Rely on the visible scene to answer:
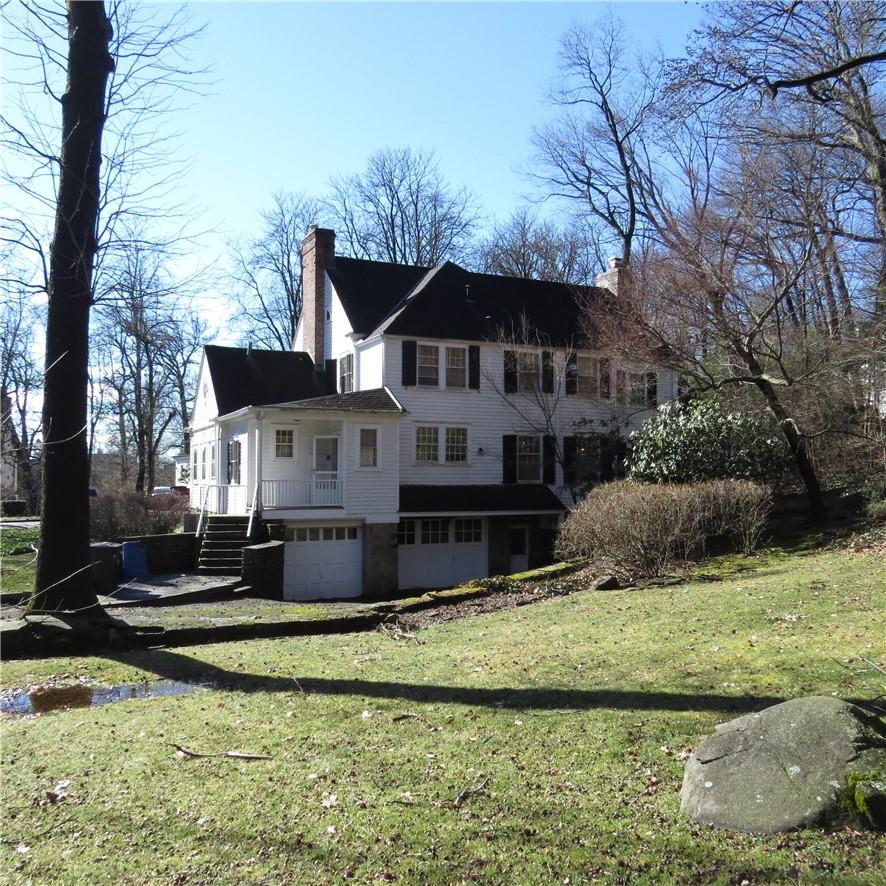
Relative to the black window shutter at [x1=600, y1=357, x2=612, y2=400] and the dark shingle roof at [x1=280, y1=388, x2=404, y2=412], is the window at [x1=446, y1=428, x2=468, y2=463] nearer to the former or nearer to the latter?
the dark shingle roof at [x1=280, y1=388, x2=404, y2=412]

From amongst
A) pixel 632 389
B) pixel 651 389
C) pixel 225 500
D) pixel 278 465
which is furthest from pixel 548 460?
pixel 225 500

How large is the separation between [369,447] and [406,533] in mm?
3390

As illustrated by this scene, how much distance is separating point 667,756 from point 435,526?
64.6ft

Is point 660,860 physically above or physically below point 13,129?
below

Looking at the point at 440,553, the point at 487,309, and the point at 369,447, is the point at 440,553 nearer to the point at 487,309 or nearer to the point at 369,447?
the point at 369,447

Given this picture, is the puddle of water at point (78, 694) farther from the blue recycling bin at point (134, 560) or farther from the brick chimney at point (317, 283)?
the brick chimney at point (317, 283)

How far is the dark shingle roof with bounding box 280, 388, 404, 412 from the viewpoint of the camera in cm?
2194

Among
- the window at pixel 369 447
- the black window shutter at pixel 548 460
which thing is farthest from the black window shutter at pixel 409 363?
the black window shutter at pixel 548 460

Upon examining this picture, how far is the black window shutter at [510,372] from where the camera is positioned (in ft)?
86.3

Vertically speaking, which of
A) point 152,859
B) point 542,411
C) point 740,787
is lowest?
point 152,859

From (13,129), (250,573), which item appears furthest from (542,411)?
(13,129)

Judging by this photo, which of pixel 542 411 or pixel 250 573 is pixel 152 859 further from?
pixel 542 411

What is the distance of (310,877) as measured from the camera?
4.10 meters

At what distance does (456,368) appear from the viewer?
84.0ft
